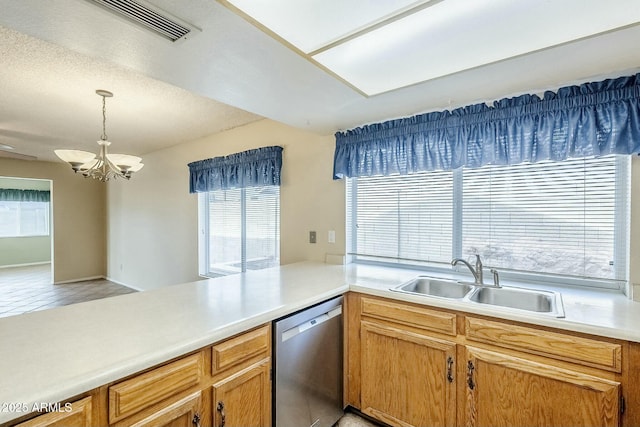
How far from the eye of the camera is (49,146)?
453 cm

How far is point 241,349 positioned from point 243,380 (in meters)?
0.14

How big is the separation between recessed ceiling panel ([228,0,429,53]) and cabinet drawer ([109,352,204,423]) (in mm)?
1402

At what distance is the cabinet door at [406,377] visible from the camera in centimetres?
161

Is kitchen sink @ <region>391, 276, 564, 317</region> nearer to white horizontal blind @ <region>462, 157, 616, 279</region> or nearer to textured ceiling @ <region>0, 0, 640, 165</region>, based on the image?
white horizontal blind @ <region>462, 157, 616, 279</region>

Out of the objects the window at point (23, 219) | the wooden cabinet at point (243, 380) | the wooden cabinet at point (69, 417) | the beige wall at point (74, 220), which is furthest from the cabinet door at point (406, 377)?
the window at point (23, 219)

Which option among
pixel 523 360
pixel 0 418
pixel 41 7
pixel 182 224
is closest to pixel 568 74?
pixel 523 360

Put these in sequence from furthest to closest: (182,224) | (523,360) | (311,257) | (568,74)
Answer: (182,224) → (311,257) → (568,74) → (523,360)

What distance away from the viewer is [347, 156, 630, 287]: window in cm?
173

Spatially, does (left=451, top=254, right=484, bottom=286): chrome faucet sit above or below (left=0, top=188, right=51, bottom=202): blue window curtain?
below

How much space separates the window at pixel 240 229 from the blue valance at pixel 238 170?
17cm

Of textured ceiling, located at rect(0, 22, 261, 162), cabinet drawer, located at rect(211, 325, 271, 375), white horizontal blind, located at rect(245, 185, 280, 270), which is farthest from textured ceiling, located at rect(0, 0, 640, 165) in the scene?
cabinet drawer, located at rect(211, 325, 271, 375)

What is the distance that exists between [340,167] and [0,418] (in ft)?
7.57

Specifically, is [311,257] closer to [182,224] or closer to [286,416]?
[286,416]

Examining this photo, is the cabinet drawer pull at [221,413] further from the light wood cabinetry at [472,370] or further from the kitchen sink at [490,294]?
the kitchen sink at [490,294]
